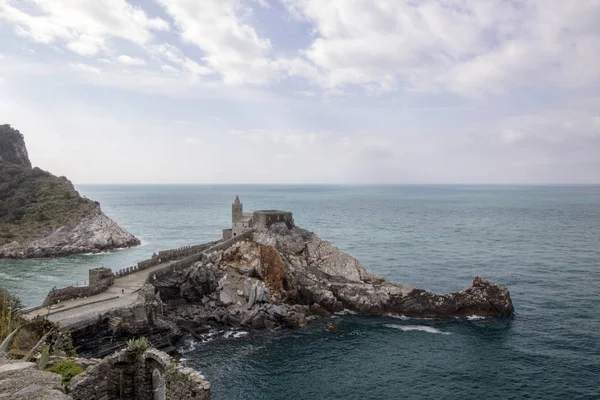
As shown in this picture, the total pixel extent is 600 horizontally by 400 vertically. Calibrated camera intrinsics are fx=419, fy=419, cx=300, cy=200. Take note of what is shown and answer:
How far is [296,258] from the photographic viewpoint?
2105 inches

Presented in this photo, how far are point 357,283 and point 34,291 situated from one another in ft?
129

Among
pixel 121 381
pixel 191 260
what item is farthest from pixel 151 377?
pixel 191 260

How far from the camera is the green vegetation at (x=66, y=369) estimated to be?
14.3 m

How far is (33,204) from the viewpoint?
9219 cm

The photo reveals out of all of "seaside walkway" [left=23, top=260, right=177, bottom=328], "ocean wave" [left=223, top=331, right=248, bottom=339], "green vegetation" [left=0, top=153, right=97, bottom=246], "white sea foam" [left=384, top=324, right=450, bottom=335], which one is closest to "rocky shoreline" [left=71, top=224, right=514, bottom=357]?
"ocean wave" [left=223, top=331, right=248, bottom=339]

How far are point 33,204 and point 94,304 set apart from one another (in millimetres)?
70669

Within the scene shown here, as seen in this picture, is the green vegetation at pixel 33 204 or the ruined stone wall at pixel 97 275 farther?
the green vegetation at pixel 33 204

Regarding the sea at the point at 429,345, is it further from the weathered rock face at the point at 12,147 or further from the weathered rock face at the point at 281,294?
the weathered rock face at the point at 12,147

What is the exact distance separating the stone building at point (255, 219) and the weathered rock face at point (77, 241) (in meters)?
33.5

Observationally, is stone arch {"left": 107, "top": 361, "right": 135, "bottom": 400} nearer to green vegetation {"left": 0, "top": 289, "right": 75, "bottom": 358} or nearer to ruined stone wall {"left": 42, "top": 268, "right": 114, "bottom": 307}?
green vegetation {"left": 0, "top": 289, "right": 75, "bottom": 358}

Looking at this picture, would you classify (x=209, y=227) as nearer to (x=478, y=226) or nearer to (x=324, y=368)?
(x=478, y=226)

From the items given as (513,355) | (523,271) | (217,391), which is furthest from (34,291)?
(523,271)

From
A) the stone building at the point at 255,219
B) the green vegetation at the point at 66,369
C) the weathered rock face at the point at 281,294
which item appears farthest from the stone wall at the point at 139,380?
the stone building at the point at 255,219

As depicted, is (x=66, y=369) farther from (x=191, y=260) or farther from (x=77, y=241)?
(x=77, y=241)
